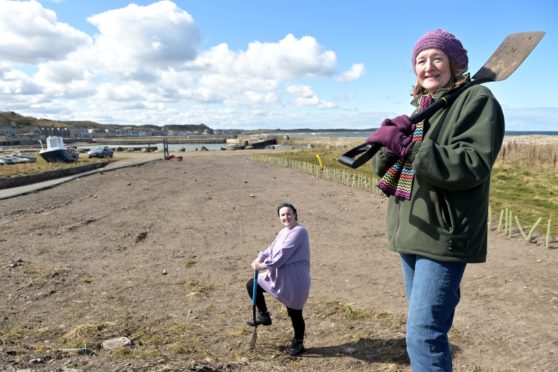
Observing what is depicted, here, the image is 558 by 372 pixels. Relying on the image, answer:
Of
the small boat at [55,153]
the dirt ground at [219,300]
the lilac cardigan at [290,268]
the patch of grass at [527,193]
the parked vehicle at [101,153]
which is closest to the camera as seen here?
the dirt ground at [219,300]

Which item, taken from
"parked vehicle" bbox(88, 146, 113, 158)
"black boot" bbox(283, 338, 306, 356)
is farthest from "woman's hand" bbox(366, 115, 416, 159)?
"parked vehicle" bbox(88, 146, 113, 158)

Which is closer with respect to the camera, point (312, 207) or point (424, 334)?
point (424, 334)

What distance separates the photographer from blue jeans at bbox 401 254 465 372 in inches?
82.5

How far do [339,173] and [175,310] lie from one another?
18.9 m

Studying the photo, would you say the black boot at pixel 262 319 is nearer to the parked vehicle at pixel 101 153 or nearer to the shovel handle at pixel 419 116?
the shovel handle at pixel 419 116

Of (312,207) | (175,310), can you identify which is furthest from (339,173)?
(175,310)

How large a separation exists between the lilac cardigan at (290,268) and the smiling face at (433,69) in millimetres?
2500

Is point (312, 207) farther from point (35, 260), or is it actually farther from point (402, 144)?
point (402, 144)

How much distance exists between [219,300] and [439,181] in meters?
5.04

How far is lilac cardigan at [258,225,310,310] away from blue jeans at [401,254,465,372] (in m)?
2.38

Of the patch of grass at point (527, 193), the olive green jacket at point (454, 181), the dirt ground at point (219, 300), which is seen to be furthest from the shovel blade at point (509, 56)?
the patch of grass at point (527, 193)

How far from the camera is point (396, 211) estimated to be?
2.35m

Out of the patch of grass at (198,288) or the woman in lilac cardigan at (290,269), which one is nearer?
the woman in lilac cardigan at (290,269)

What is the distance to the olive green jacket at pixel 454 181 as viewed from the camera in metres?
1.91
